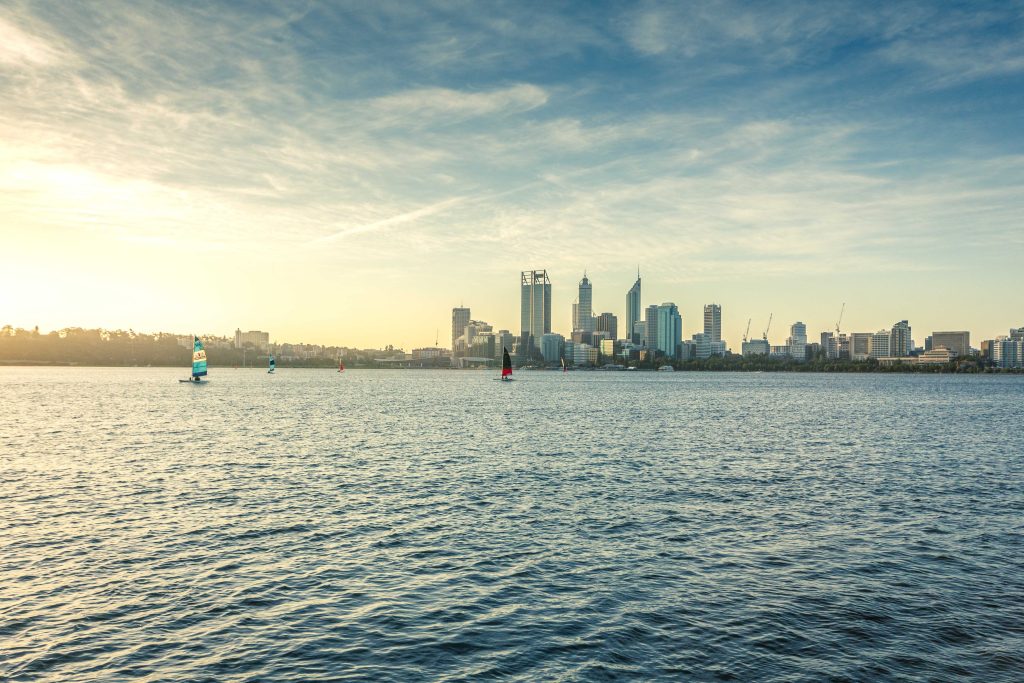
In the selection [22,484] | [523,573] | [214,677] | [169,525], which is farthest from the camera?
[22,484]

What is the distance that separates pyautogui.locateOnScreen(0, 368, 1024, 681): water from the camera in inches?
898

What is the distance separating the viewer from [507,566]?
32.5 meters

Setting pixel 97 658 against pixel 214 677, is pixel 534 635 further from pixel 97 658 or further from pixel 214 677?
pixel 97 658

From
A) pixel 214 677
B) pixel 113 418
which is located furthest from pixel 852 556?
pixel 113 418

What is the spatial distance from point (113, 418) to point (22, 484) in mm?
68423

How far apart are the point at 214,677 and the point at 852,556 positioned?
28.3 metres

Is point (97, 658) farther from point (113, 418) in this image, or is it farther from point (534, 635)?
point (113, 418)

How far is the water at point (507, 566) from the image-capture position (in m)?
22.8

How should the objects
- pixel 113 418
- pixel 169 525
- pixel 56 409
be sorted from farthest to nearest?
pixel 56 409, pixel 113 418, pixel 169 525

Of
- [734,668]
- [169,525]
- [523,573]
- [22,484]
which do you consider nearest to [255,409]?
[22,484]

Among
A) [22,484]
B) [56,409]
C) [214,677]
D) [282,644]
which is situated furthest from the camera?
[56,409]

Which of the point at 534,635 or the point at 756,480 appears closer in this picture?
the point at 534,635

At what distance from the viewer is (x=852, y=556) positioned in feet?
114

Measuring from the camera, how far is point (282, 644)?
77.4ft
